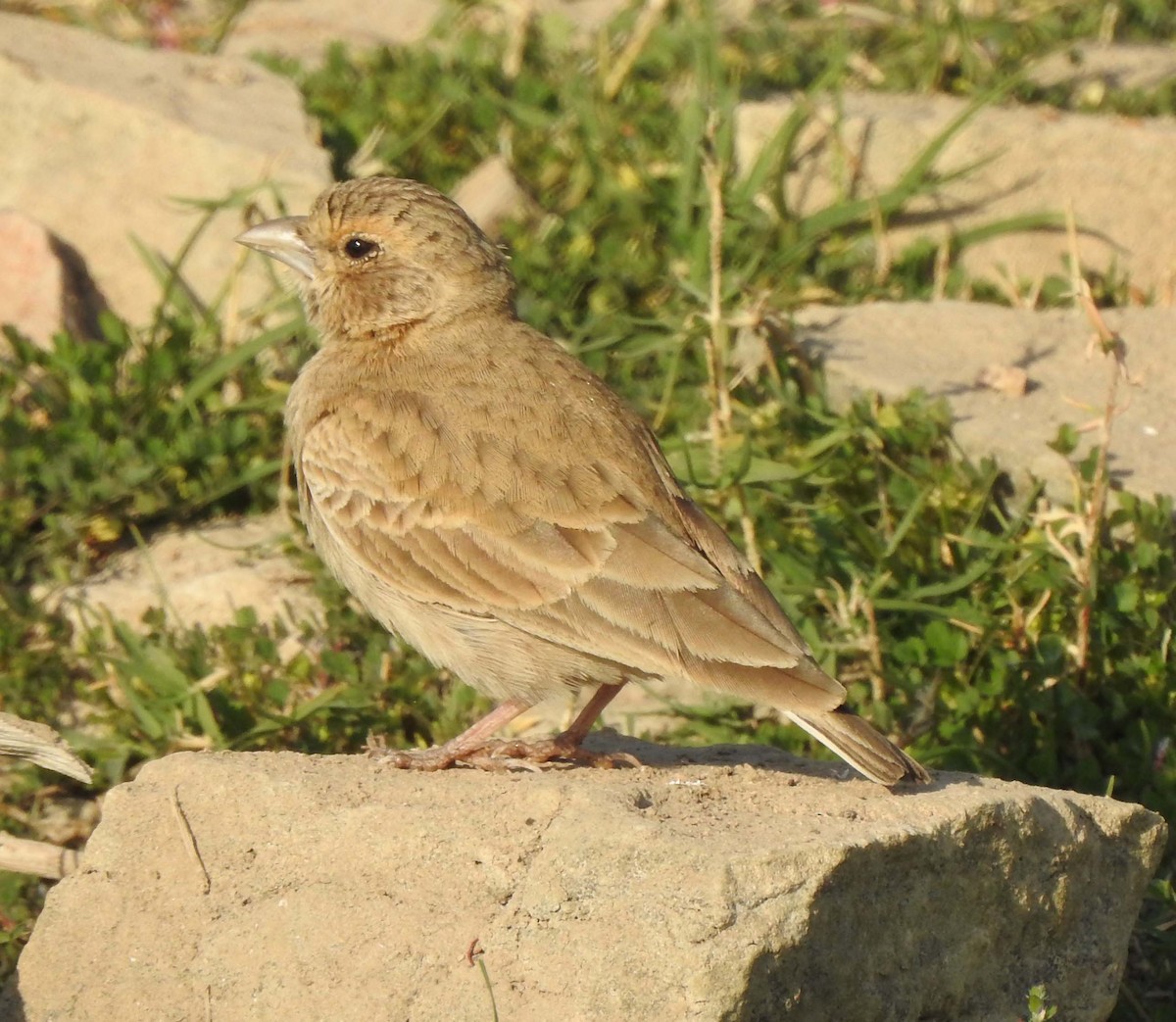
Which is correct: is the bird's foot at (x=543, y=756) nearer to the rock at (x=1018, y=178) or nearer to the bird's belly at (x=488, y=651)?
the bird's belly at (x=488, y=651)

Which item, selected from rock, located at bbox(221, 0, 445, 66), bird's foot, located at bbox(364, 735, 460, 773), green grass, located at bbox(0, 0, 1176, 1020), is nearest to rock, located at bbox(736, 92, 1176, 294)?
green grass, located at bbox(0, 0, 1176, 1020)

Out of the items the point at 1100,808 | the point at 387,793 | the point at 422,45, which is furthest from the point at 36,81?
the point at 1100,808

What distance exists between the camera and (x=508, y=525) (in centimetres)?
454

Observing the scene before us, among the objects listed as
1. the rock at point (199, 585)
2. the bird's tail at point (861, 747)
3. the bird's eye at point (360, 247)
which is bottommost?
the rock at point (199, 585)

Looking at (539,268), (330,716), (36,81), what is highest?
(36,81)

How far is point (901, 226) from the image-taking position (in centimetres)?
792

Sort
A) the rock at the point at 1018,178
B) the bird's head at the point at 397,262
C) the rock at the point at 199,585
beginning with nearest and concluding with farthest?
the bird's head at the point at 397,262
the rock at the point at 199,585
the rock at the point at 1018,178

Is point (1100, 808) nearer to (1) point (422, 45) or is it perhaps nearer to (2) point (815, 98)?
(2) point (815, 98)

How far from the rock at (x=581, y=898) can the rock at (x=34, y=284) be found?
10.9ft

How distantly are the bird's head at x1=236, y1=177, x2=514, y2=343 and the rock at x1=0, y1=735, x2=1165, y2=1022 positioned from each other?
157 cm

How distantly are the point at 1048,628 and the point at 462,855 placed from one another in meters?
2.47

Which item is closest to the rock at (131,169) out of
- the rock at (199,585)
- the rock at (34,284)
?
the rock at (34,284)

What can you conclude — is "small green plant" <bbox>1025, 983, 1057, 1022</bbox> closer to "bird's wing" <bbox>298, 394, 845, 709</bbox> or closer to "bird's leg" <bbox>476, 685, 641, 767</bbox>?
"bird's wing" <bbox>298, 394, 845, 709</bbox>

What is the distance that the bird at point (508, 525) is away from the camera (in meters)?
4.25
